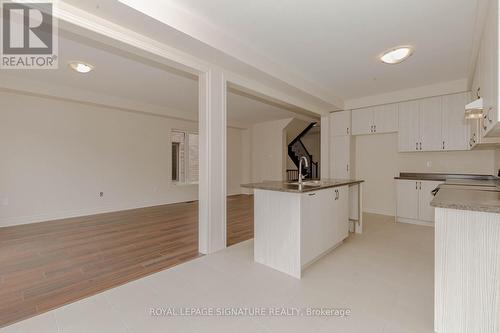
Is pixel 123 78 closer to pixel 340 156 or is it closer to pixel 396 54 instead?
pixel 396 54

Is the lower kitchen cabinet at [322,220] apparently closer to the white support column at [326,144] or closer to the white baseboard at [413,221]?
the white baseboard at [413,221]

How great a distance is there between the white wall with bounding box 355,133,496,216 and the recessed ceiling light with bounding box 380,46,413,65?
2.48 metres

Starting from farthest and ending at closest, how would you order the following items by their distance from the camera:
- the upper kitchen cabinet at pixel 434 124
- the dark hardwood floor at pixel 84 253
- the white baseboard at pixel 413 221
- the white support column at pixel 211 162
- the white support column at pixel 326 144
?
the white support column at pixel 326 144 < the white baseboard at pixel 413 221 < the upper kitchen cabinet at pixel 434 124 < the white support column at pixel 211 162 < the dark hardwood floor at pixel 84 253

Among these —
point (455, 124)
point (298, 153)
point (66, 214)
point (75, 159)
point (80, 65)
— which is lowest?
point (66, 214)

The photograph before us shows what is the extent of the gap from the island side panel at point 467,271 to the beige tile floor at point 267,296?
0.24 metres

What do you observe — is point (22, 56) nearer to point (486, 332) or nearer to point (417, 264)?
point (486, 332)

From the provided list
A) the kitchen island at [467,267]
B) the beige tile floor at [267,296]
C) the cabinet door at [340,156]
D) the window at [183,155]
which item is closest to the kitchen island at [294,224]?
the beige tile floor at [267,296]

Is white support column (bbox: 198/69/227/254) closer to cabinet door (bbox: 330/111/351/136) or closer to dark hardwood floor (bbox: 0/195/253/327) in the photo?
dark hardwood floor (bbox: 0/195/253/327)

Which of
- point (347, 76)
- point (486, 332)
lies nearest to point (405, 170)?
point (347, 76)

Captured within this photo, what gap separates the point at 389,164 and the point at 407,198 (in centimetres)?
97

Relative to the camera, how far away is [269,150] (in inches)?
323

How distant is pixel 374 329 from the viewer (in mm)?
1647

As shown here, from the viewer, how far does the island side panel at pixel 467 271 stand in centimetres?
144

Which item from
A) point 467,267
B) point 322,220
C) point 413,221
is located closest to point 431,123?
point 413,221
